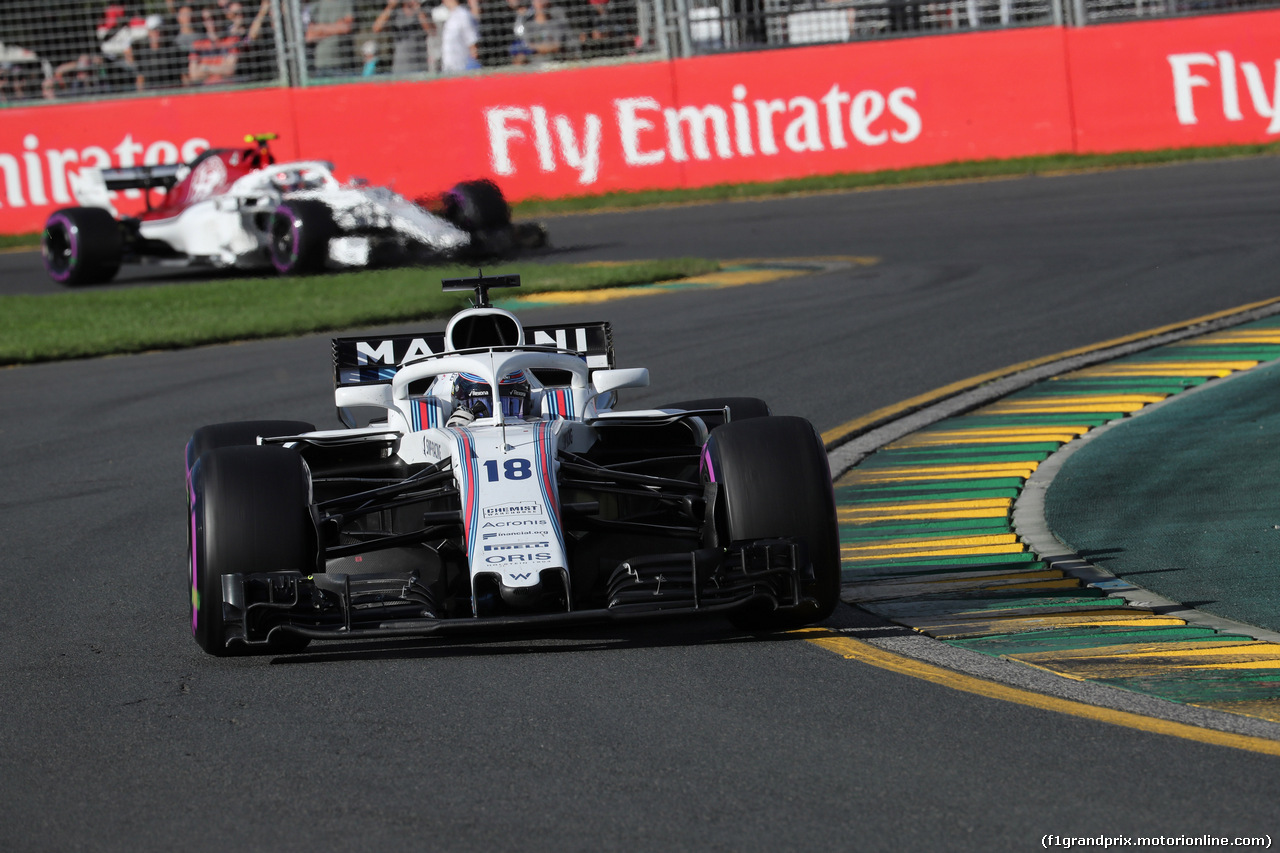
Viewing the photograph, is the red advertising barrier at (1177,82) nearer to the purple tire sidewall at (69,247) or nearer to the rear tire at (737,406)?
the purple tire sidewall at (69,247)

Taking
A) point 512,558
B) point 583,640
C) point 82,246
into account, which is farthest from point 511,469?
point 82,246

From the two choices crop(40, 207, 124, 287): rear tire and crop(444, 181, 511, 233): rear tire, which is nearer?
crop(444, 181, 511, 233): rear tire

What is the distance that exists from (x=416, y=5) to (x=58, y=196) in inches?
201

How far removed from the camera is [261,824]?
4266mm

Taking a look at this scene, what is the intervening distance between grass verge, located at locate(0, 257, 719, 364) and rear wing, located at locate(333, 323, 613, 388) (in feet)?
22.5

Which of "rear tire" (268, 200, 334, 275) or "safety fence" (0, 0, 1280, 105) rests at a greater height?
"safety fence" (0, 0, 1280, 105)

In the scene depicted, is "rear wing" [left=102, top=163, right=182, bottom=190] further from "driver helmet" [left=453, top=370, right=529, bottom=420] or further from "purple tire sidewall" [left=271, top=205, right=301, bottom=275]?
"driver helmet" [left=453, top=370, right=529, bottom=420]

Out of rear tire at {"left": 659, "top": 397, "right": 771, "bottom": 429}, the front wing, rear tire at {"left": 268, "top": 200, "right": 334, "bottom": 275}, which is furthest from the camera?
rear tire at {"left": 268, "top": 200, "right": 334, "bottom": 275}

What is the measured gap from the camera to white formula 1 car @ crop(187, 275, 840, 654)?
18.7 feet

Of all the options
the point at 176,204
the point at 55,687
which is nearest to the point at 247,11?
the point at 176,204

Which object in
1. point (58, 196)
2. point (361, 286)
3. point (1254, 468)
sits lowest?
point (1254, 468)

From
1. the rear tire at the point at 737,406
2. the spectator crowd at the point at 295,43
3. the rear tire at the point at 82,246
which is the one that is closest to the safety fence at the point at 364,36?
the spectator crowd at the point at 295,43

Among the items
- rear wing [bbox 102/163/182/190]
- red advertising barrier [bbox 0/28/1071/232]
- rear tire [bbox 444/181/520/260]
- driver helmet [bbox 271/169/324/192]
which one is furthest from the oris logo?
red advertising barrier [bbox 0/28/1071/232]

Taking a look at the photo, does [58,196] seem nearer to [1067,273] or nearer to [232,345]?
[232,345]
